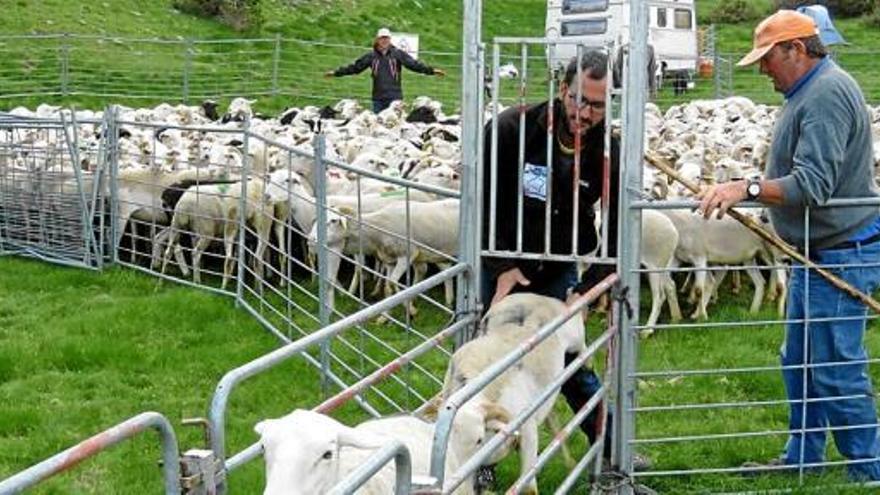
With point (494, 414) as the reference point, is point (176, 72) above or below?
above

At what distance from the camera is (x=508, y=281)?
19.7 feet

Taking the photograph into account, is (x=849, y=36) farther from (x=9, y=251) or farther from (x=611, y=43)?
(x=611, y=43)

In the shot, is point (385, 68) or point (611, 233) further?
point (385, 68)

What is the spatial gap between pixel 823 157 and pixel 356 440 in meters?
2.64

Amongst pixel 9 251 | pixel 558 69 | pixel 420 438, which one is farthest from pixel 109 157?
pixel 420 438

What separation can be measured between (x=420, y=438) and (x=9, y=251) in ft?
30.4

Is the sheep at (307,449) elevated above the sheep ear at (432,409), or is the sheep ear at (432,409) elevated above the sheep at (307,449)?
the sheep at (307,449)

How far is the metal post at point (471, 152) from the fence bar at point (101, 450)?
2930mm

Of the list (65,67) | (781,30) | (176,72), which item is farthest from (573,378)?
(176,72)

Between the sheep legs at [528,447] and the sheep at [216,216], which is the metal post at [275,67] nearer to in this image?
the sheep at [216,216]

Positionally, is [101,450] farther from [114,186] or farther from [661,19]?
[661,19]

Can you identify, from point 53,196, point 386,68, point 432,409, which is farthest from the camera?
point 386,68

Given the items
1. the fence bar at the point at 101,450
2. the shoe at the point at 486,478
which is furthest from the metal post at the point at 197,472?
the shoe at the point at 486,478

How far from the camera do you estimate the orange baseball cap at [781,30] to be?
5527 mm
